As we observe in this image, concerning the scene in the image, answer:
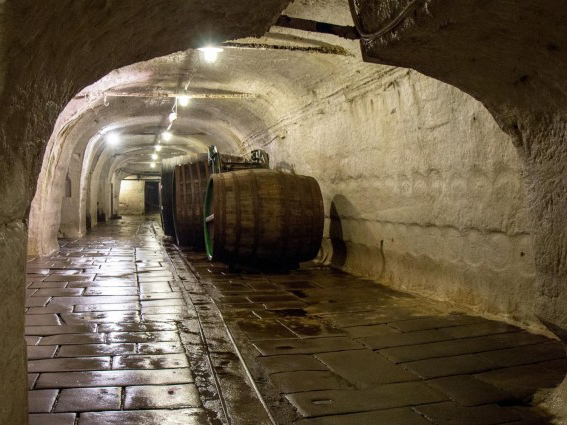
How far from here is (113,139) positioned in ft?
49.2

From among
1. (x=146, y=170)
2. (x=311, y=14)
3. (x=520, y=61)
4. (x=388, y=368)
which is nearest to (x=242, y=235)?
(x=311, y=14)

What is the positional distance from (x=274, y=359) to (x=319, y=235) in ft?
10.9

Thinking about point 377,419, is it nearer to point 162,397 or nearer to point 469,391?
point 469,391

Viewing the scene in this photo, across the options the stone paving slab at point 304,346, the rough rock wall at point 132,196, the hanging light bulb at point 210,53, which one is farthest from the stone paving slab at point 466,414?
the rough rock wall at point 132,196

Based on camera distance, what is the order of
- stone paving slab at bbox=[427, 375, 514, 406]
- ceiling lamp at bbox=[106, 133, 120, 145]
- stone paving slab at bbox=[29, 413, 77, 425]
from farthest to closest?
ceiling lamp at bbox=[106, 133, 120, 145]
stone paving slab at bbox=[427, 375, 514, 406]
stone paving slab at bbox=[29, 413, 77, 425]

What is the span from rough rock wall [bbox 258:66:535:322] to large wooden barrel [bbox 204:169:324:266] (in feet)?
2.33

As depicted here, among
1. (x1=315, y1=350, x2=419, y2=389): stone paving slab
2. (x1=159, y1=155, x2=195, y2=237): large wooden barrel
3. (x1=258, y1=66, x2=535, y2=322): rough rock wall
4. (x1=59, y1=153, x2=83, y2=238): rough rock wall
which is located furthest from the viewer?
(x1=59, y1=153, x2=83, y2=238): rough rock wall

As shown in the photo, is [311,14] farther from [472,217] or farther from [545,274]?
[545,274]

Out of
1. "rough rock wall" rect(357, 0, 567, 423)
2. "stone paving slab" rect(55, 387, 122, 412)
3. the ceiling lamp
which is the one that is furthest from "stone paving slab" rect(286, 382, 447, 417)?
the ceiling lamp

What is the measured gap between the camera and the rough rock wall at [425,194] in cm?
397

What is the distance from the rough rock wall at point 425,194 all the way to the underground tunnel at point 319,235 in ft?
0.08

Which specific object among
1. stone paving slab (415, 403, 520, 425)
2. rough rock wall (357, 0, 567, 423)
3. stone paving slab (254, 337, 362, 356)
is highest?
rough rock wall (357, 0, 567, 423)

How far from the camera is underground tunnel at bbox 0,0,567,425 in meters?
1.86

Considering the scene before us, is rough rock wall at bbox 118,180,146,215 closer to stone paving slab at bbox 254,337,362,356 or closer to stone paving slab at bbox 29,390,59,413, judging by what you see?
stone paving slab at bbox 254,337,362,356
